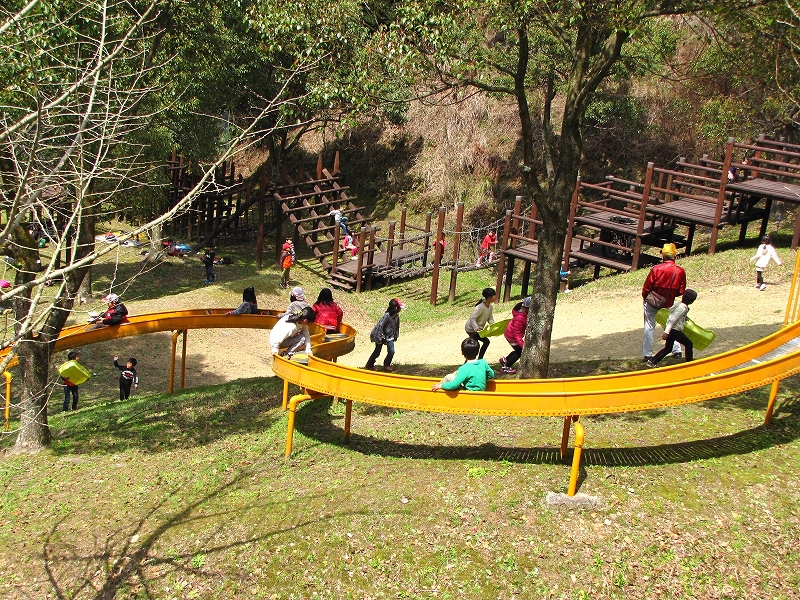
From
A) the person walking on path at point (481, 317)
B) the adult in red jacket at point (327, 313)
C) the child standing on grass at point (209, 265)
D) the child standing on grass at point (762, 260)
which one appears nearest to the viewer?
the person walking on path at point (481, 317)

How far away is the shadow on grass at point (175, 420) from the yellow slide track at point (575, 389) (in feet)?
6.82

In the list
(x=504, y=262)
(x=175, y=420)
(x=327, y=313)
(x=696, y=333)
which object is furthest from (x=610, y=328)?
(x=175, y=420)

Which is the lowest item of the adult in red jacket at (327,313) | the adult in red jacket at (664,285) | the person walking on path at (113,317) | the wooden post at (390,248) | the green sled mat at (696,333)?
the wooden post at (390,248)

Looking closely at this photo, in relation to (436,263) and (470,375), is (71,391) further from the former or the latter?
(436,263)

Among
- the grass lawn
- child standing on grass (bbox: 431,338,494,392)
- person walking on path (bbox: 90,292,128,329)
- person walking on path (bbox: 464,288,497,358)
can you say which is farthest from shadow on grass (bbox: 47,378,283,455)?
child standing on grass (bbox: 431,338,494,392)

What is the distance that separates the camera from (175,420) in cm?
1195

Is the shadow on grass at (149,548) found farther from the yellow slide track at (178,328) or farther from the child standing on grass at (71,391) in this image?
the child standing on grass at (71,391)

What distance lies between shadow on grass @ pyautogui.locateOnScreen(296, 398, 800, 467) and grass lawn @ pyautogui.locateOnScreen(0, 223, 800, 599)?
3 cm

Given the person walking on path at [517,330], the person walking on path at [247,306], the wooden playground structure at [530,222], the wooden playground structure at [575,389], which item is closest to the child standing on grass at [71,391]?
the person walking on path at [247,306]

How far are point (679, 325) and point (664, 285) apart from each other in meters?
0.73

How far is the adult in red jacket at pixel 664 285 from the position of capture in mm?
11953

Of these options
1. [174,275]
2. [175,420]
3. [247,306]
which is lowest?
[174,275]

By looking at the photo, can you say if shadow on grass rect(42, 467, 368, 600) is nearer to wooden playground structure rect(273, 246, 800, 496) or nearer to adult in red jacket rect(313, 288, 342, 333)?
wooden playground structure rect(273, 246, 800, 496)

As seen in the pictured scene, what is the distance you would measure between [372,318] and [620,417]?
14323 millimetres
